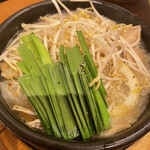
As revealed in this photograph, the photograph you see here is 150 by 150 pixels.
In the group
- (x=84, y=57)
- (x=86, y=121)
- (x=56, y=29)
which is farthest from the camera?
(x=56, y=29)

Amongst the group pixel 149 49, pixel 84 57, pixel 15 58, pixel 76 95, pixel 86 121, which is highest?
pixel 15 58

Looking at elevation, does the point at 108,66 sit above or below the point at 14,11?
below

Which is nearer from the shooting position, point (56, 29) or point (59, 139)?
point (59, 139)

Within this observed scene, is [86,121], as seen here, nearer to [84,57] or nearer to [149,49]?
[84,57]

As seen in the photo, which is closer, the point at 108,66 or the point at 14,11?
the point at 108,66

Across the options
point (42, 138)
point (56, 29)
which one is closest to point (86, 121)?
point (42, 138)
